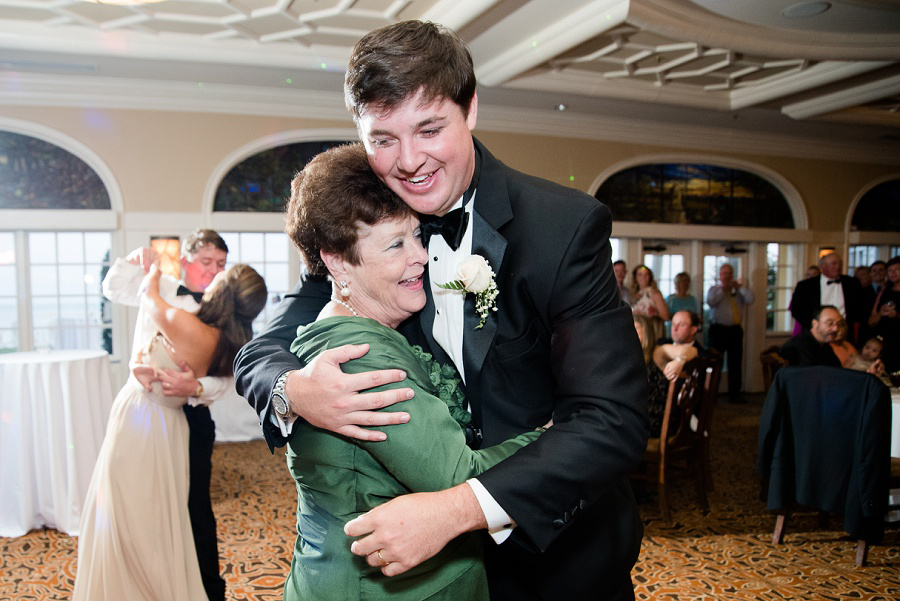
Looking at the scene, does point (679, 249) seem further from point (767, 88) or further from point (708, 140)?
point (767, 88)

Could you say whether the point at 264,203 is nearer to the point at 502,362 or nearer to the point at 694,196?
the point at 694,196

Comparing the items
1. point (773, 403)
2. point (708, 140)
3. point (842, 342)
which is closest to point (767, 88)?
point (708, 140)

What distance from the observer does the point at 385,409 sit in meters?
1.18

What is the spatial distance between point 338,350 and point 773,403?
3.70 metres

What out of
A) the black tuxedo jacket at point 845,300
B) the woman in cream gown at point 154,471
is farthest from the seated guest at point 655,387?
the black tuxedo jacket at point 845,300

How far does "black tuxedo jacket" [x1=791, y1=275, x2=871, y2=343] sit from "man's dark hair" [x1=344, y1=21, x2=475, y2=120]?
27.0 feet

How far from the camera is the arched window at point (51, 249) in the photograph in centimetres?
687

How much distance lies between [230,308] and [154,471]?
81 cm

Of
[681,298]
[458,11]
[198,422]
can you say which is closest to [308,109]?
[458,11]

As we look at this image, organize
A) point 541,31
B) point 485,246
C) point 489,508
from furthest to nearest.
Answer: point 541,31, point 485,246, point 489,508

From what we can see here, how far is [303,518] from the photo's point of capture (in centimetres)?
145

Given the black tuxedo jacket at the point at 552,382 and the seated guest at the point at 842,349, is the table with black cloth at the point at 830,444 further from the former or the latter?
the black tuxedo jacket at the point at 552,382

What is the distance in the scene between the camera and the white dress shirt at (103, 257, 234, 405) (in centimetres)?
307

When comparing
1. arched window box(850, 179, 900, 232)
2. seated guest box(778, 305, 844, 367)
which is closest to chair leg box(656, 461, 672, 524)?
seated guest box(778, 305, 844, 367)
